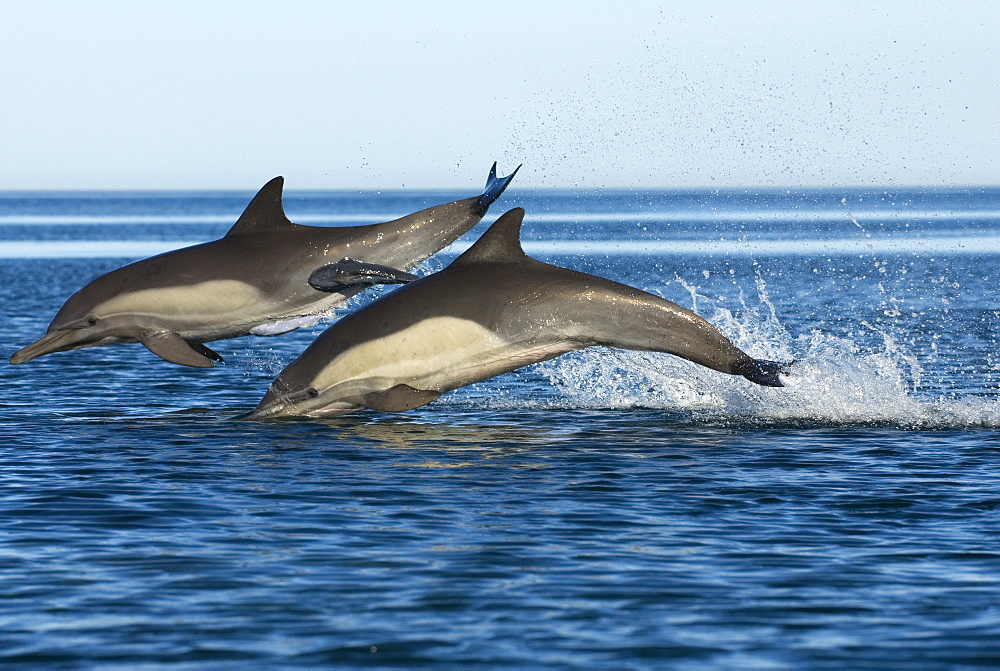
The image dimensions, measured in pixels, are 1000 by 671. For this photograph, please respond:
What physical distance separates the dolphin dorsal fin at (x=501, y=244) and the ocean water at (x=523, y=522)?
1724 millimetres

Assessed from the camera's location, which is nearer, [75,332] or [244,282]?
[244,282]

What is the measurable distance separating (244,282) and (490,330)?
3.02 metres

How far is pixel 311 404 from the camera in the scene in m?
14.2

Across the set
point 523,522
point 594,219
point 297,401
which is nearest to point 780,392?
point 297,401

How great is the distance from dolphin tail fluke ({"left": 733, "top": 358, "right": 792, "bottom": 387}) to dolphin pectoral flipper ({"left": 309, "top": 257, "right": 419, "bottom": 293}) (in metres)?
3.38

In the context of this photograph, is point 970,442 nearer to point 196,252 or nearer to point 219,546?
point 219,546

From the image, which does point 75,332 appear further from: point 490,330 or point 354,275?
point 490,330

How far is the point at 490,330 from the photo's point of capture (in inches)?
525

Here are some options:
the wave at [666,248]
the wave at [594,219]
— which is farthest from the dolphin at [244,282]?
the wave at [594,219]

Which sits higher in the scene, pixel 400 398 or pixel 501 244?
pixel 501 244

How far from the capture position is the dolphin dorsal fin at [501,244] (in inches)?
524

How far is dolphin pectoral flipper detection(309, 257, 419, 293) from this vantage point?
1400cm

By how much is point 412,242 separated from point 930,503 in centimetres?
634

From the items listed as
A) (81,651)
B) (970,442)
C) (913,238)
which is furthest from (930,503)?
(913,238)
